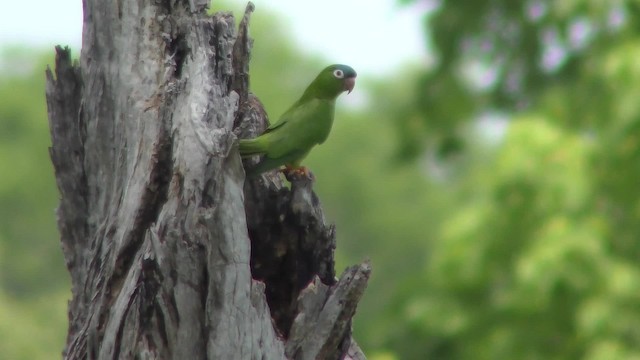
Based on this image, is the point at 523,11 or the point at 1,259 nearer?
the point at 523,11

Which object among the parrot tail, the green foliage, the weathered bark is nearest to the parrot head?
the weathered bark

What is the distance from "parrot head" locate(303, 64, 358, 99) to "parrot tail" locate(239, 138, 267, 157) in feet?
1.80

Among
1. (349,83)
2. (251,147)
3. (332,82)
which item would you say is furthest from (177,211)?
(349,83)

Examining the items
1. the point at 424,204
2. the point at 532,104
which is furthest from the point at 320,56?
the point at 532,104

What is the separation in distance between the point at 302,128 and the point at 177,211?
0.97 m

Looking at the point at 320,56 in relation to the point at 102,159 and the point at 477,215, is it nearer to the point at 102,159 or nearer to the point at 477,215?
the point at 477,215

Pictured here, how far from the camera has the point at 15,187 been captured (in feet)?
157

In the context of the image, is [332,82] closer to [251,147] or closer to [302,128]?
[302,128]

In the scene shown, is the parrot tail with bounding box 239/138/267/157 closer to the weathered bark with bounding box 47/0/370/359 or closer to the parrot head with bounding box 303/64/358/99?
the weathered bark with bounding box 47/0/370/359

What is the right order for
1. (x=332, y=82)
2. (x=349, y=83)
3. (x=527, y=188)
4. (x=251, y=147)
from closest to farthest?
(x=251, y=147) → (x=332, y=82) → (x=349, y=83) → (x=527, y=188)

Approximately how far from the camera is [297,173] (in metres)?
5.78

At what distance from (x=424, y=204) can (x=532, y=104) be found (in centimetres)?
3092

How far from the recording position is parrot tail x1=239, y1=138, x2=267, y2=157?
534 cm

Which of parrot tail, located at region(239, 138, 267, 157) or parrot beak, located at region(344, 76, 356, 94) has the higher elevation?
parrot beak, located at region(344, 76, 356, 94)
